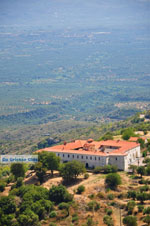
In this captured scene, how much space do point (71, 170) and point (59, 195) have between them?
23.4 feet

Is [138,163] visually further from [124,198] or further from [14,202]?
[14,202]

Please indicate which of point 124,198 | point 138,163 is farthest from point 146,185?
point 138,163

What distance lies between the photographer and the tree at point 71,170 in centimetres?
8444

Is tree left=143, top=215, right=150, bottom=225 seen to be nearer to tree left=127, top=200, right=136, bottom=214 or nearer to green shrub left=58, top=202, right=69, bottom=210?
tree left=127, top=200, right=136, bottom=214

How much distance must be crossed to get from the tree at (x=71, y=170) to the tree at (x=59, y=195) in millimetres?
5209

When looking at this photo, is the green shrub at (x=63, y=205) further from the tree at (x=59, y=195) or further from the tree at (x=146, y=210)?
the tree at (x=146, y=210)

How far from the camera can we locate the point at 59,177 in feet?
289

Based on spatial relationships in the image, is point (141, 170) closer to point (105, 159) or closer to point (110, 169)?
point (110, 169)

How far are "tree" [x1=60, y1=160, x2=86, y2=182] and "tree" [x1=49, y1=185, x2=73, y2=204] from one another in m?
5.21

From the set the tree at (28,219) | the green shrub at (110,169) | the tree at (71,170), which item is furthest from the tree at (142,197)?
the tree at (28,219)

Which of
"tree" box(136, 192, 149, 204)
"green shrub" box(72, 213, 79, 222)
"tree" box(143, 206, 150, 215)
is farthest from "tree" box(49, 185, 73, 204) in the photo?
"tree" box(143, 206, 150, 215)

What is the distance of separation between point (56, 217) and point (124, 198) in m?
11.3

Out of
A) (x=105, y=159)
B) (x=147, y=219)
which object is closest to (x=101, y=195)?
(x=105, y=159)

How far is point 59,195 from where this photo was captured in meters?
78.5
